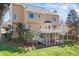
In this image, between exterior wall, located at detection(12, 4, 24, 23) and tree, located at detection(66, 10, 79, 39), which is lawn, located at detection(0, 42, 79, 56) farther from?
exterior wall, located at detection(12, 4, 24, 23)

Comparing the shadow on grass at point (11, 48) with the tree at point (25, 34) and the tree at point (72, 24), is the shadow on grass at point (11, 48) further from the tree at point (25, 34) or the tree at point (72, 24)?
the tree at point (72, 24)

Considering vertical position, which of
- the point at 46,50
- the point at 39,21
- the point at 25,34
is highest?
the point at 39,21

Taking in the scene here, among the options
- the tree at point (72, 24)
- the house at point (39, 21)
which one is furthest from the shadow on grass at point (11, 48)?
the tree at point (72, 24)

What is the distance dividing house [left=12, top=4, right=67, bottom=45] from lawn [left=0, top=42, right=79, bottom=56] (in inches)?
2.9

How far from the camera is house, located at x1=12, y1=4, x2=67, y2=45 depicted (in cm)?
181

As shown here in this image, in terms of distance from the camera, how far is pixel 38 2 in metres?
A: 1.81

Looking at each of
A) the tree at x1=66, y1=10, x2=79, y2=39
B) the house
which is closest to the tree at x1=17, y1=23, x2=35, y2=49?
the house

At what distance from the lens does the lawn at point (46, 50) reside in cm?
179

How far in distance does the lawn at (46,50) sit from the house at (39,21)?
2.9 inches

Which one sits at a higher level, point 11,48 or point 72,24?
point 72,24

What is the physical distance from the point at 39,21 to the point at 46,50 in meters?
0.29

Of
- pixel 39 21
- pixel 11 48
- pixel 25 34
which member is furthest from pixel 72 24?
pixel 11 48

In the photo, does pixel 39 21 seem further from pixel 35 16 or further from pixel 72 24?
pixel 72 24

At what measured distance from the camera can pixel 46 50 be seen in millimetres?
1796
